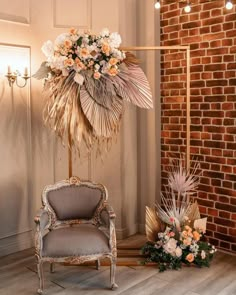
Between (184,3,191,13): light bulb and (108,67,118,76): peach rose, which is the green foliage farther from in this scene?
(184,3,191,13): light bulb

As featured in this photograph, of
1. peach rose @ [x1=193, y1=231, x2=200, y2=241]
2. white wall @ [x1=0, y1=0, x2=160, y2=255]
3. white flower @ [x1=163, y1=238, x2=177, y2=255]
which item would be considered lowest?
white flower @ [x1=163, y1=238, x2=177, y2=255]

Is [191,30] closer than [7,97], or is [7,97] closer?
[7,97]

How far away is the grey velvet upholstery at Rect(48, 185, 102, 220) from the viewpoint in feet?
10.9

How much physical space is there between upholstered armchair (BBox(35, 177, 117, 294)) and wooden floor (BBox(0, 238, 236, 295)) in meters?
0.17

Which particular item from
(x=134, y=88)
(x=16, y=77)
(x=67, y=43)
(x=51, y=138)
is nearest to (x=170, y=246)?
(x=134, y=88)

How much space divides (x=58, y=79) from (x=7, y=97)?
24.7 inches

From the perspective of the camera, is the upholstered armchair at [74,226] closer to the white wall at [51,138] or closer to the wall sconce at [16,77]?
the white wall at [51,138]

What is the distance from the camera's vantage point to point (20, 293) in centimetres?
302

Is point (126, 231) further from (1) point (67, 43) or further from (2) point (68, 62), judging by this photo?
(1) point (67, 43)

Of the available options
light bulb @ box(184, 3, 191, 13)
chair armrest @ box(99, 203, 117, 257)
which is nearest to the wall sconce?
chair armrest @ box(99, 203, 117, 257)

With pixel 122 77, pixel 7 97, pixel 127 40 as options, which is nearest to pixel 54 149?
pixel 7 97

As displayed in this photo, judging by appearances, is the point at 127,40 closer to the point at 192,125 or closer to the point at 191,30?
the point at 191,30

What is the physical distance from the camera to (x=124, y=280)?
128 inches

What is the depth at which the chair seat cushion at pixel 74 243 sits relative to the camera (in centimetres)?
293
